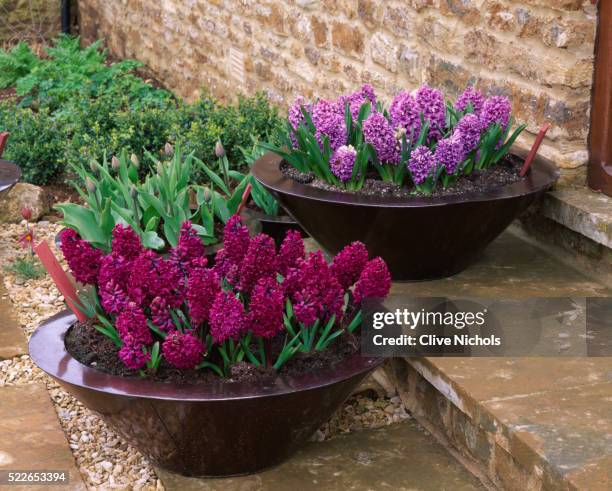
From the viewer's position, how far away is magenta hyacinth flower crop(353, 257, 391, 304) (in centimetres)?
277

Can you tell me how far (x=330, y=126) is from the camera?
3605 mm

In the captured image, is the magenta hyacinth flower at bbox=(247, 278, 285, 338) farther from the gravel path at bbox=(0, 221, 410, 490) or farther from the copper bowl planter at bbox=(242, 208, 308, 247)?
the copper bowl planter at bbox=(242, 208, 308, 247)

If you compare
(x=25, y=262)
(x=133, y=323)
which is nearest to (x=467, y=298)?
(x=133, y=323)

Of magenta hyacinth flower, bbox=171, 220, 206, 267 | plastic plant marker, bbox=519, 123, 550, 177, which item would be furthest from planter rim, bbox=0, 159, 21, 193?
plastic plant marker, bbox=519, 123, 550, 177

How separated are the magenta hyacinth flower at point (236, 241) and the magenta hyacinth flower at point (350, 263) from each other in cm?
27

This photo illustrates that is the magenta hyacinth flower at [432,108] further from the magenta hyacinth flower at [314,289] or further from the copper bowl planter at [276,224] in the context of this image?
the magenta hyacinth flower at [314,289]

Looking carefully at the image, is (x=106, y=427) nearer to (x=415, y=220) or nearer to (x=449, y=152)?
(x=415, y=220)

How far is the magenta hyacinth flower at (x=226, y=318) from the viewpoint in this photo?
2598mm

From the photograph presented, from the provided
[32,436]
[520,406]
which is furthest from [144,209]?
[520,406]

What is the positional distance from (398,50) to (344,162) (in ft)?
4.60

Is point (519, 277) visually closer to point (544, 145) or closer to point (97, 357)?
point (544, 145)

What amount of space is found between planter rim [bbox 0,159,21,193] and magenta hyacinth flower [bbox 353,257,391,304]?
2.21m

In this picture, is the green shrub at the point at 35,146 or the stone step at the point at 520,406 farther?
the green shrub at the point at 35,146

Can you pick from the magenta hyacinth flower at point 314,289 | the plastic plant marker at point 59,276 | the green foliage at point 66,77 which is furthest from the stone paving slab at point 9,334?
the green foliage at point 66,77
